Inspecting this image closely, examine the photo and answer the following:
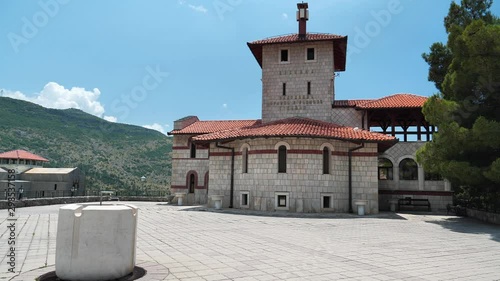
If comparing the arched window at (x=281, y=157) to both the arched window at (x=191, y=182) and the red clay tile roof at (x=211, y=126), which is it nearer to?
the red clay tile roof at (x=211, y=126)

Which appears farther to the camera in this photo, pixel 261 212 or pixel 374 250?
pixel 261 212

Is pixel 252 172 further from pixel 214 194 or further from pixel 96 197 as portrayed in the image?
pixel 96 197

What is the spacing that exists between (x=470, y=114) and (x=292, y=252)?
12278 millimetres

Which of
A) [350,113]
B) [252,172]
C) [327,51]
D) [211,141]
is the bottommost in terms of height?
[252,172]

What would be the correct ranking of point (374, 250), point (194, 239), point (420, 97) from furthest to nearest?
1. point (420, 97)
2. point (194, 239)
3. point (374, 250)

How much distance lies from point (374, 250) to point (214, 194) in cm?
1356

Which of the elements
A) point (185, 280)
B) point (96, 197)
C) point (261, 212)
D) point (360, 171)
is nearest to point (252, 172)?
point (261, 212)

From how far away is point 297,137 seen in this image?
18250 mm

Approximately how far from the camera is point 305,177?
18.6 metres

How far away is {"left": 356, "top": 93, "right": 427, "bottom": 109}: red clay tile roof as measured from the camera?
75.9 feet

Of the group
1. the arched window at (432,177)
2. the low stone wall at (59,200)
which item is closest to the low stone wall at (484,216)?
the arched window at (432,177)

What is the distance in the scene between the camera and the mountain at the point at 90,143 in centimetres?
7281

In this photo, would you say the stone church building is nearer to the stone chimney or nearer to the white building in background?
the stone chimney

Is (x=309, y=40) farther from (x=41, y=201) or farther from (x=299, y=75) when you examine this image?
(x=41, y=201)
